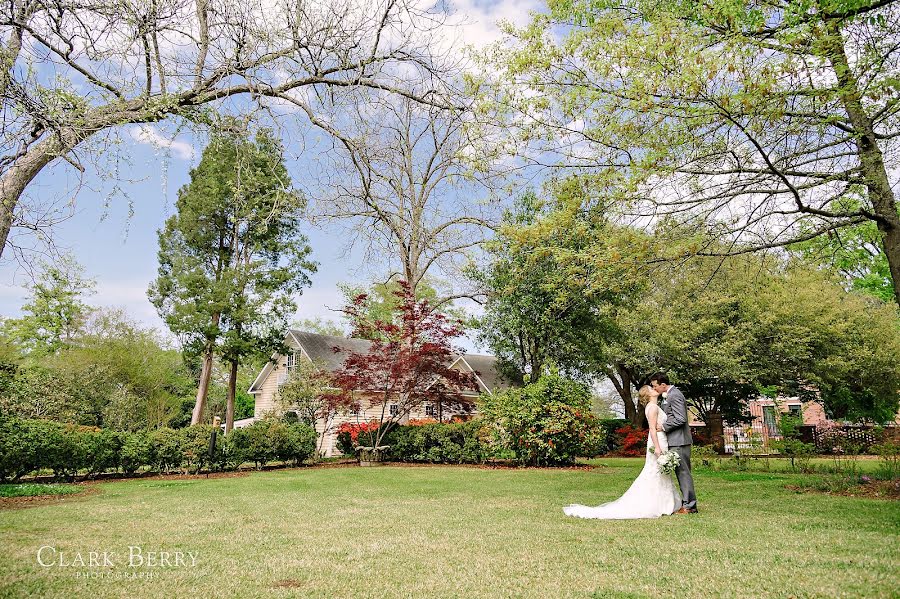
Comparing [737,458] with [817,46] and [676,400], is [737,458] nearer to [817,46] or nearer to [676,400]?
[676,400]

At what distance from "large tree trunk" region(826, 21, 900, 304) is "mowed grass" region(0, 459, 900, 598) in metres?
3.99

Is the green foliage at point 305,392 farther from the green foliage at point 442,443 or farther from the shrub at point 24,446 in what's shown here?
the shrub at point 24,446

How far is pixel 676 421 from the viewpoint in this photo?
7473mm

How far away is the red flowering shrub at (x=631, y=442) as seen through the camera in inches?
939

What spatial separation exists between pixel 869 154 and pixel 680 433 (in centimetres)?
475

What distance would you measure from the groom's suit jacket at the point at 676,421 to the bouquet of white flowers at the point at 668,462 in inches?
11.0

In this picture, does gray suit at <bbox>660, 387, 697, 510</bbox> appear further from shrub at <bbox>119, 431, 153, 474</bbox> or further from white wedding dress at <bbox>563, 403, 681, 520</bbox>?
shrub at <bbox>119, 431, 153, 474</bbox>

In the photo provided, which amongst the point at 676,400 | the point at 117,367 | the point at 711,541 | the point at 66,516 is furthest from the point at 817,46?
the point at 117,367

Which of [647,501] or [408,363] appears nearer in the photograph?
[647,501]

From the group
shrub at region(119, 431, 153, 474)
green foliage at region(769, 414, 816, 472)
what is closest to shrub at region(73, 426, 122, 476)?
shrub at region(119, 431, 153, 474)

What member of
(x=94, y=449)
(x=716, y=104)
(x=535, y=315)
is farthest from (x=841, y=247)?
(x=94, y=449)

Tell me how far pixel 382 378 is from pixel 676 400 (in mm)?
12642

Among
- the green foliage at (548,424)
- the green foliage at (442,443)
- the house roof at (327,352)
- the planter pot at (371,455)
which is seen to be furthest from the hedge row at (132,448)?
the house roof at (327,352)

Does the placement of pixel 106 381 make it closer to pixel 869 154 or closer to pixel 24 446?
pixel 24 446
